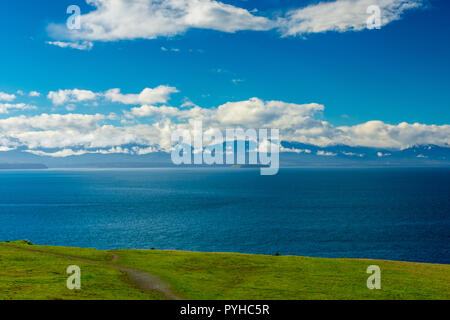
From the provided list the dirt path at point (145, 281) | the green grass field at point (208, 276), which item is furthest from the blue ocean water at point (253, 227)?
the dirt path at point (145, 281)

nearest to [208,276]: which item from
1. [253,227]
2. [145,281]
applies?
[145,281]

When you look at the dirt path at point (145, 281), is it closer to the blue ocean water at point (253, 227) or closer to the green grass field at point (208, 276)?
the green grass field at point (208, 276)

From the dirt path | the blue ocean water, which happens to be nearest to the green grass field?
the dirt path

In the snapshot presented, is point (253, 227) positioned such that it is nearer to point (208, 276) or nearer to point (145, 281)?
point (208, 276)

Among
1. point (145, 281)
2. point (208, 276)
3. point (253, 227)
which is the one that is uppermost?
point (145, 281)

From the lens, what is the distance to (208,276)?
4909cm

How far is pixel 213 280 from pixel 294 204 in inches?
6127

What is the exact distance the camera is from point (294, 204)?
7736 inches

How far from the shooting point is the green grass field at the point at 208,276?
128ft

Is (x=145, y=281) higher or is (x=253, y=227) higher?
(x=145, y=281)

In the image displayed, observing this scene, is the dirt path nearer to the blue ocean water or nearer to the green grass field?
the green grass field

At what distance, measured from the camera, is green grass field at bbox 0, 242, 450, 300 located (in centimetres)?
3888

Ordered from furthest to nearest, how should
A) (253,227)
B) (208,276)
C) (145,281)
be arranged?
(253,227)
(208,276)
(145,281)

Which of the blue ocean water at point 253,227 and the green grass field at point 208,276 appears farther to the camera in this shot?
the blue ocean water at point 253,227
